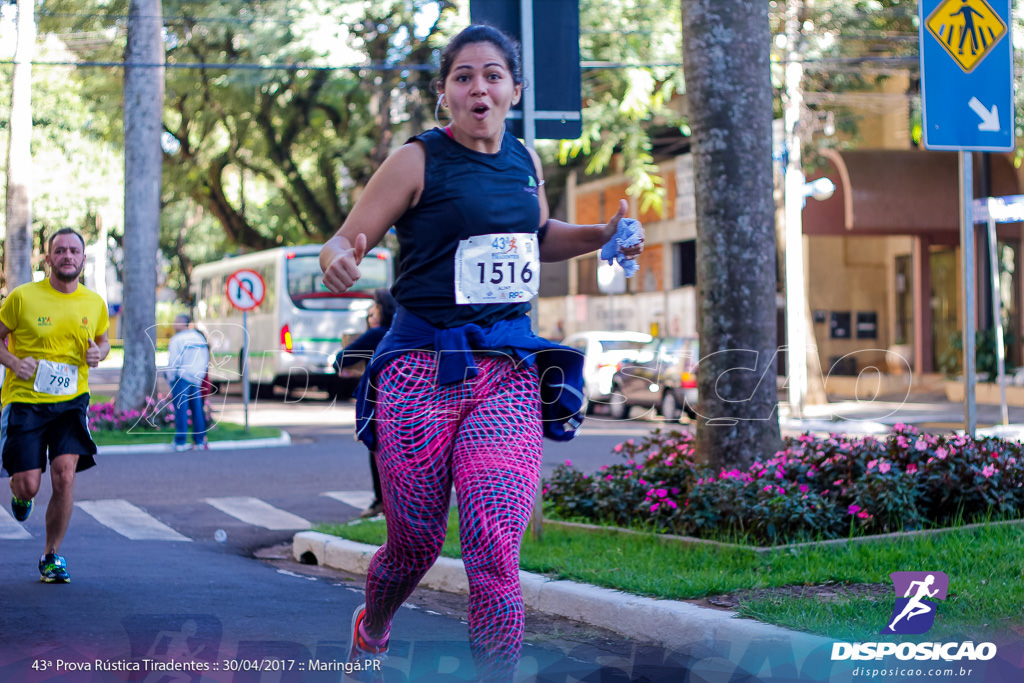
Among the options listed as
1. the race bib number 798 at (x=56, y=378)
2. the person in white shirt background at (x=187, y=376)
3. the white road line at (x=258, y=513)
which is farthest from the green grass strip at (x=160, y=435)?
the race bib number 798 at (x=56, y=378)


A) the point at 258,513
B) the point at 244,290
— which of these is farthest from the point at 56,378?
the point at 244,290

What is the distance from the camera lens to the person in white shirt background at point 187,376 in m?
16.5

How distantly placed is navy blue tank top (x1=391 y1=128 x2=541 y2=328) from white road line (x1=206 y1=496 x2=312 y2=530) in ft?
22.5

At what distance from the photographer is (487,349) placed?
377 centimetres

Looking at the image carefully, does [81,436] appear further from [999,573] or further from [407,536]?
[999,573]

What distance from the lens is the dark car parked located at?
72.8ft

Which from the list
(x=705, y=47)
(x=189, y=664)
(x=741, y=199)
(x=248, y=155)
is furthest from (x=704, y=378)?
(x=248, y=155)

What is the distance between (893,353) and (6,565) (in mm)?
26330

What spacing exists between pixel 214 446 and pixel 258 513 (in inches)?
273

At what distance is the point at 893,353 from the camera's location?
31141 mm

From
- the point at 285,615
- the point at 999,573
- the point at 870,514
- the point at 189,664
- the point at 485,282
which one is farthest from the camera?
the point at 870,514

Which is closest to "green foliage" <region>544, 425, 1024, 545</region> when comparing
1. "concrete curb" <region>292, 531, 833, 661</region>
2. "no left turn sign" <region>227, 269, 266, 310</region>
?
"concrete curb" <region>292, 531, 833, 661</region>

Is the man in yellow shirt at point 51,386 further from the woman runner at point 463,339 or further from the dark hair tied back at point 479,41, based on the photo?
the dark hair tied back at point 479,41

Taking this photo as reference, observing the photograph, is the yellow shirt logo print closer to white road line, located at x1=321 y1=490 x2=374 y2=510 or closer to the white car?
white road line, located at x1=321 y1=490 x2=374 y2=510
